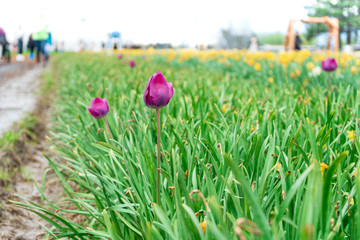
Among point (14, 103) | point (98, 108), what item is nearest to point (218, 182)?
point (98, 108)

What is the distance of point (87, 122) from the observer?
7.99 feet

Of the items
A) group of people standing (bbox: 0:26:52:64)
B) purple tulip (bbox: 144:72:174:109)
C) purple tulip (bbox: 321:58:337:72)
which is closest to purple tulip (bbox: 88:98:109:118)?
purple tulip (bbox: 144:72:174:109)

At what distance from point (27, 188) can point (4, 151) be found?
0.58 metres

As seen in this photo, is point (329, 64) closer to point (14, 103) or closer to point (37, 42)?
point (14, 103)

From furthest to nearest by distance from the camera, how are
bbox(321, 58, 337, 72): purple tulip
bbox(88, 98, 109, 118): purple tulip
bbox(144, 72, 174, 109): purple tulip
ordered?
bbox(321, 58, 337, 72): purple tulip
bbox(88, 98, 109, 118): purple tulip
bbox(144, 72, 174, 109): purple tulip

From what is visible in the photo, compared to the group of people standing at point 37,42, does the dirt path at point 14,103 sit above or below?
below

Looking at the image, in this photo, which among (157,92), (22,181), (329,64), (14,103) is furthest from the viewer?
(14,103)

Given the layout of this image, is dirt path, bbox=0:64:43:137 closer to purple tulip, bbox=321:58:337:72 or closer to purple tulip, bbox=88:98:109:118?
purple tulip, bbox=88:98:109:118

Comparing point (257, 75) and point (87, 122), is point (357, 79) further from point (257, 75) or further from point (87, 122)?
point (87, 122)

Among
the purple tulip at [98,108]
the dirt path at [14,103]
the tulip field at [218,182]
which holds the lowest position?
the dirt path at [14,103]

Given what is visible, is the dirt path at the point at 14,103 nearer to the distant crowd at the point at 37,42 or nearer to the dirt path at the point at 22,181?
the dirt path at the point at 22,181

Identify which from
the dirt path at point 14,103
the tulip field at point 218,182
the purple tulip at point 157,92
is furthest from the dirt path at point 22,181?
the purple tulip at point 157,92

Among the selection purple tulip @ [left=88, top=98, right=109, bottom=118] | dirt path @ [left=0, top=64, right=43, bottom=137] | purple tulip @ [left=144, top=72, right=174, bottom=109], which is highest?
purple tulip @ [left=144, top=72, right=174, bottom=109]

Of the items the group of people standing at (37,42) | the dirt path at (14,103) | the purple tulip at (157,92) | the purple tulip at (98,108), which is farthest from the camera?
the group of people standing at (37,42)
